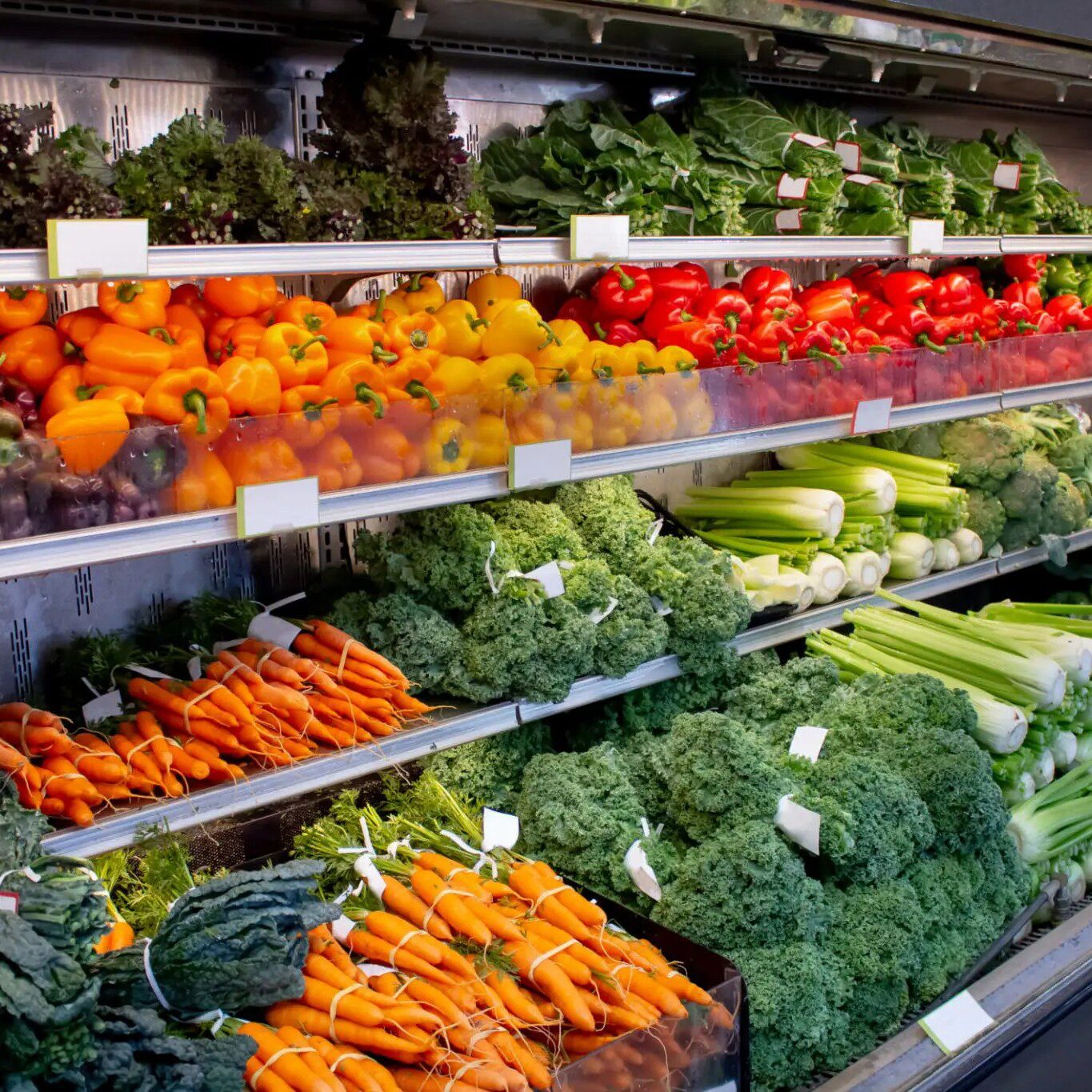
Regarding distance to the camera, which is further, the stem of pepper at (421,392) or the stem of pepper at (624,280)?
the stem of pepper at (624,280)

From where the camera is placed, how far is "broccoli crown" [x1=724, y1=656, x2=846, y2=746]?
10.4ft

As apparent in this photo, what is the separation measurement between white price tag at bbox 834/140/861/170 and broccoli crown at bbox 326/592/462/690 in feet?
6.37

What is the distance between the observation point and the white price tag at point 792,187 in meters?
3.47

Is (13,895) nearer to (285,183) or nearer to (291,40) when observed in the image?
(285,183)

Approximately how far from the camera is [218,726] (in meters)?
2.51

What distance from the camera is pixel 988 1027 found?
2613 millimetres

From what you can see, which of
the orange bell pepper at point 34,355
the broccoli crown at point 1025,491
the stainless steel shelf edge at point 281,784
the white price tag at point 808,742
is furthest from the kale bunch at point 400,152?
the broccoli crown at point 1025,491

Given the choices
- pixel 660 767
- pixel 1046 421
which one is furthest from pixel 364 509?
pixel 1046 421

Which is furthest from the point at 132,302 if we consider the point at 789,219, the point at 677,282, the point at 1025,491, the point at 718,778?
the point at 1025,491

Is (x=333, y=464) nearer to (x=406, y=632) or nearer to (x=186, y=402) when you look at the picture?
(x=186, y=402)

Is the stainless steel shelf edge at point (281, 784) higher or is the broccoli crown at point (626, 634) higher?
the broccoli crown at point (626, 634)

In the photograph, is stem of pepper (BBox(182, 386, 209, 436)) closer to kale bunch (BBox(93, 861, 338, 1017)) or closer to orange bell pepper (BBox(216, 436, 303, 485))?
orange bell pepper (BBox(216, 436, 303, 485))

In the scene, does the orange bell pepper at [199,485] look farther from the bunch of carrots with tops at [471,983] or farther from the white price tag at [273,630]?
the bunch of carrots with tops at [471,983]

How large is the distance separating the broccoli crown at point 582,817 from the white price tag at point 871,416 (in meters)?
1.34
